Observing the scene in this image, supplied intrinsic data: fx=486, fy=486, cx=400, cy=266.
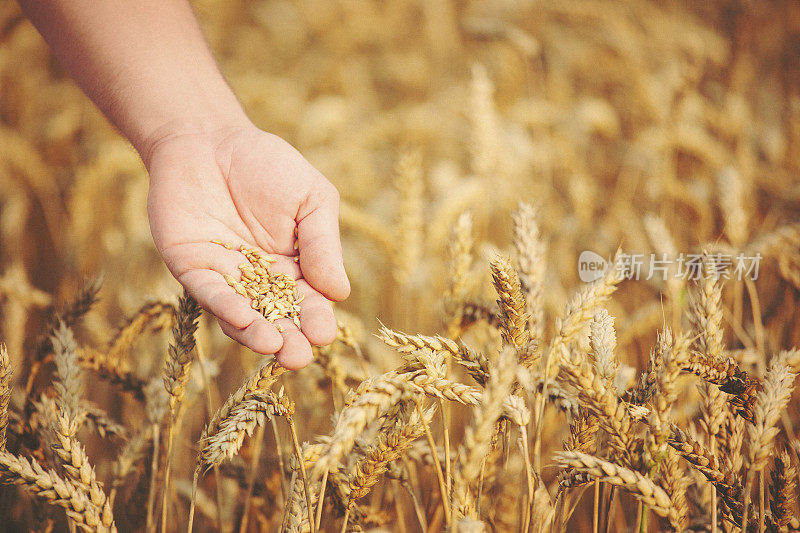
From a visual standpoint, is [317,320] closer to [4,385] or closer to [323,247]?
[323,247]

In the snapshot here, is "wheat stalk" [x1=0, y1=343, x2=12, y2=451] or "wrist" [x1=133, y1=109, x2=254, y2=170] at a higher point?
"wrist" [x1=133, y1=109, x2=254, y2=170]

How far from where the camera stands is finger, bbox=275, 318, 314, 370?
2.87 ft

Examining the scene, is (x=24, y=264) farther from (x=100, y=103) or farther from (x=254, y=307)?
(x=254, y=307)

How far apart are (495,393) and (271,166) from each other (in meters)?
0.82

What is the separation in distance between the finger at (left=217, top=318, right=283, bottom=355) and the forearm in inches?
25.5

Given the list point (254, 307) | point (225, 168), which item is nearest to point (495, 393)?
point (254, 307)

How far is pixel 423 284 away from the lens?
2.04 meters

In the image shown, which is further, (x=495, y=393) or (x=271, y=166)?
(x=271, y=166)

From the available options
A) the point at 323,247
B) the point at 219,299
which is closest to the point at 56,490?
the point at 219,299

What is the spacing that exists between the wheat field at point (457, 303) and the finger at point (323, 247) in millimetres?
77

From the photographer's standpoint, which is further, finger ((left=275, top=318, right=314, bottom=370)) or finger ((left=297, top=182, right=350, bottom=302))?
finger ((left=297, top=182, right=350, bottom=302))

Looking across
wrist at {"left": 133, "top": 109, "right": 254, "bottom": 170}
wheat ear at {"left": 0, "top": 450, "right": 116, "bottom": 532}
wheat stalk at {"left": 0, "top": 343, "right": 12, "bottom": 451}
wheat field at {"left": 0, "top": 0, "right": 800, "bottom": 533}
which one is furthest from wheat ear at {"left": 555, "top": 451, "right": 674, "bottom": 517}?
wrist at {"left": 133, "top": 109, "right": 254, "bottom": 170}

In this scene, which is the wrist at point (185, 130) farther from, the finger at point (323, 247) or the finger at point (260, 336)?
the finger at point (260, 336)

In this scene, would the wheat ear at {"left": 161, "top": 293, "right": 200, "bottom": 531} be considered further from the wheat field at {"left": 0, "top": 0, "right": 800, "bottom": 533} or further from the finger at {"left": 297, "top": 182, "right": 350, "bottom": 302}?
the finger at {"left": 297, "top": 182, "right": 350, "bottom": 302}
